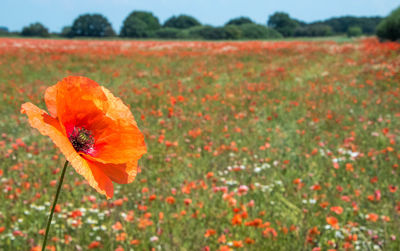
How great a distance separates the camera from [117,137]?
958mm

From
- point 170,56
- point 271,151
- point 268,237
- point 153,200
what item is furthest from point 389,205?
point 170,56

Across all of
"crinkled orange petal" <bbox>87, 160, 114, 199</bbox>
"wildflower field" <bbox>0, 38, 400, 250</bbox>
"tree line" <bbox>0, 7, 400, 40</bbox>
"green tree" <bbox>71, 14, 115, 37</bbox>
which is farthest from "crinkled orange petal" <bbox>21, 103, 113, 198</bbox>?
"green tree" <bbox>71, 14, 115, 37</bbox>

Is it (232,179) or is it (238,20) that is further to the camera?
(238,20)

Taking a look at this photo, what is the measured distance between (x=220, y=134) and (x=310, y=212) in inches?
96.7

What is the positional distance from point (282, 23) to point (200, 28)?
60.1 ft

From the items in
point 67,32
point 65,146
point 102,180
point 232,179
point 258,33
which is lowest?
point 232,179

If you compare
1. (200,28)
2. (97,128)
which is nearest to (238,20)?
(200,28)

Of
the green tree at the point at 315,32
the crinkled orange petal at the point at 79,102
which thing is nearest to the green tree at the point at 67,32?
the green tree at the point at 315,32

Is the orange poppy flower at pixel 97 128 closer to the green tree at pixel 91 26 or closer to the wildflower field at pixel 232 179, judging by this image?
the wildflower field at pixel 232 179

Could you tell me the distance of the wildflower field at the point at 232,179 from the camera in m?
2.83

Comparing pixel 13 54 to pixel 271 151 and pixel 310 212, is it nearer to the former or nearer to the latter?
pixel 271 151

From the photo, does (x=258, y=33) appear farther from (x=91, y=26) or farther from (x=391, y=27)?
(x=391, y=27)

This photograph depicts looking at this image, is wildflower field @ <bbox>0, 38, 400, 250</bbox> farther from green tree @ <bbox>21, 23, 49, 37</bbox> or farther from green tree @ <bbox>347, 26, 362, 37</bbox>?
green tree @ <bbox>21, 23, 49, 37</bbox>

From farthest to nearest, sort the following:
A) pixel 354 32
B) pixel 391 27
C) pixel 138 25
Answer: pixel 138 25, pixel 354 32, pixel 391 27
